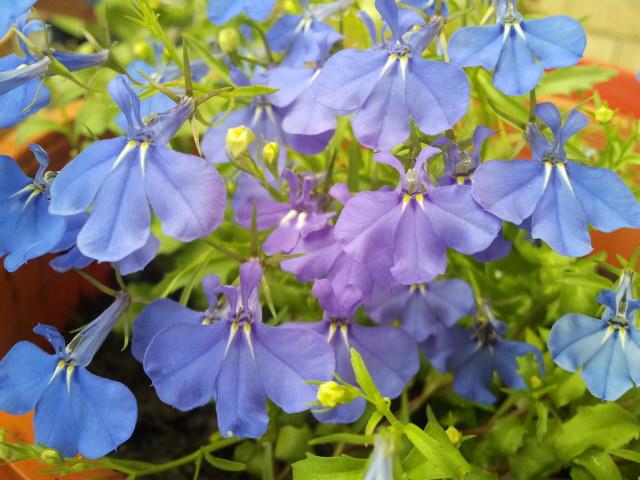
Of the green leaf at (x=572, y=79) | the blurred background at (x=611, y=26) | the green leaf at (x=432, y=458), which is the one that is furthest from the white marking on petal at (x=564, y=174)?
the blurred background at (x=611, y=26)

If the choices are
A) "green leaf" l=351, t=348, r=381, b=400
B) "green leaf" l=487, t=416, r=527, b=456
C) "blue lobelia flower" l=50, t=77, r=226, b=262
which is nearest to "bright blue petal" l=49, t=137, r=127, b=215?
"blue lobelia flower" l=50, t=77, r=226, b=262

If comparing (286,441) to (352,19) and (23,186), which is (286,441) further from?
(352,19)

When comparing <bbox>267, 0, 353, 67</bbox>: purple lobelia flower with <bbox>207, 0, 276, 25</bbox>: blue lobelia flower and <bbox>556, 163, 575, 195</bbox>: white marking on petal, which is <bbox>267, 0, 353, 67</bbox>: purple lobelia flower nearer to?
<bbox>207, 0, 276, 25</bbox>: blue lobelia flower

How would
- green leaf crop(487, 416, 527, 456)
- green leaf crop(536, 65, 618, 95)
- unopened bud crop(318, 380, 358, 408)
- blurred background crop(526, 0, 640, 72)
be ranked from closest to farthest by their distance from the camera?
unopened bud crop(318, 380, 358, 408), green leaf crop(487, 416, 527, 456), green leaf crop(536, 65, 618, 95), blurred background crop(526, 0, 640, 72)

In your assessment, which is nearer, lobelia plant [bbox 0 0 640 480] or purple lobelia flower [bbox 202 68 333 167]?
lobelia plant [bbox 0 0 640 480]

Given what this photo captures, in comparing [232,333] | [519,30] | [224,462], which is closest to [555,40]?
[519,30]

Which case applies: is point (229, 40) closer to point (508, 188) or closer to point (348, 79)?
point (348, 79)
